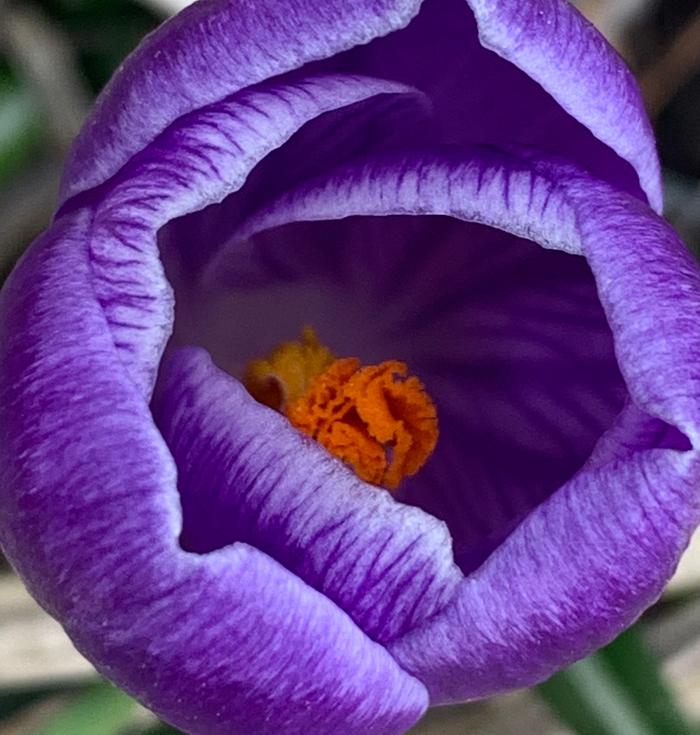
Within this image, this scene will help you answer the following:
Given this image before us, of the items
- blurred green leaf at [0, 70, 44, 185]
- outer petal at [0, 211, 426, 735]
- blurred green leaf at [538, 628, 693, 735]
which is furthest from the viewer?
blurred green leaf at [0, 70, 44, 185]

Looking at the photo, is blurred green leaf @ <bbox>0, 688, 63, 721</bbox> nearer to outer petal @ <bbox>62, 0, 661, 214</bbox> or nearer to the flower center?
the flower center

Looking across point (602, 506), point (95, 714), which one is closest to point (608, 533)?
point (602, 506)

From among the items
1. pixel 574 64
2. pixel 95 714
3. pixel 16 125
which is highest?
pixel 574 64

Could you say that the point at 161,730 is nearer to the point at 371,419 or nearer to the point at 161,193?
the point at 371,419

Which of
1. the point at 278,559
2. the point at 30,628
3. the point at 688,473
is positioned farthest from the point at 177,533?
the point at 30,628

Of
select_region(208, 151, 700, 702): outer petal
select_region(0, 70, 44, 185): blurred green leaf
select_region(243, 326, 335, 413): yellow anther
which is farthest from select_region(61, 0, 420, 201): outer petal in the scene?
select_region(0, 70, 44, 185): blurred green leaf

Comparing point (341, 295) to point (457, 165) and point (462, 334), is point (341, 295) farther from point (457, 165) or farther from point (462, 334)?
point (457, 165)
